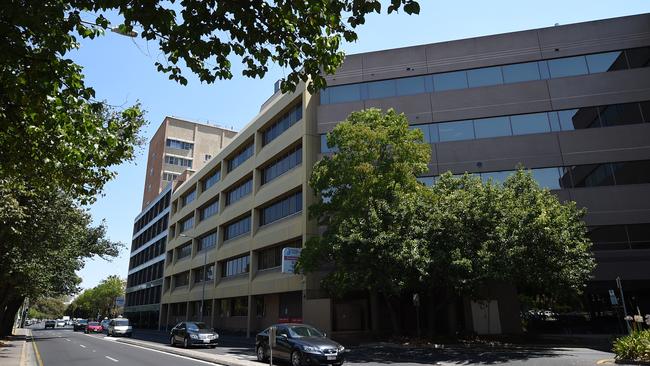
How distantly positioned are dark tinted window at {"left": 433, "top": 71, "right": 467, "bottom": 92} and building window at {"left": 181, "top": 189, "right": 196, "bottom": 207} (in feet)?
116

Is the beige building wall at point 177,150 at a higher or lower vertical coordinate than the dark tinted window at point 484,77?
higher

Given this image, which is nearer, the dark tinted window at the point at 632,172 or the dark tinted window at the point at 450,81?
the dark tinted window at the point at 632,172

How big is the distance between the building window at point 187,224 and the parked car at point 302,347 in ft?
132

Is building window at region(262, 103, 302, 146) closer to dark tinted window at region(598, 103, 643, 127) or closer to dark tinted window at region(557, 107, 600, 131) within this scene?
dark tinted window at region(557, 107, 600, 131)

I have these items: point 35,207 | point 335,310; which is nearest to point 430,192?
point 335,310

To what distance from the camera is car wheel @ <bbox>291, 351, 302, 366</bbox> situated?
14.8 meters

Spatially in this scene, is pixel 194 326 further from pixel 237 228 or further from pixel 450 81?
pixel 450 81

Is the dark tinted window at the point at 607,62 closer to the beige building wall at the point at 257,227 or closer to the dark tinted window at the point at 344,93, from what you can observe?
the dark tinted window at the point at 344,93

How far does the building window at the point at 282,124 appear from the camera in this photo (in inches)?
1357

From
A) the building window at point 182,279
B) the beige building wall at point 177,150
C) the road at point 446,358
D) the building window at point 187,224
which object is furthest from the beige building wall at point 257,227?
the beige building wall at point 177,150

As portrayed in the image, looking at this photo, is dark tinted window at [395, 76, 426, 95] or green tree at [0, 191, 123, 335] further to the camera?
dark tinted window at [395, 76, 426, 95]

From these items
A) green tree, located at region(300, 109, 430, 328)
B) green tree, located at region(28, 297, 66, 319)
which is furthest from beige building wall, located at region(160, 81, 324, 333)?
green tree, located at region(28, 297, 66, 319)

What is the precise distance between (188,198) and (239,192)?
17777mm

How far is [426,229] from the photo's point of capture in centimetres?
2117
